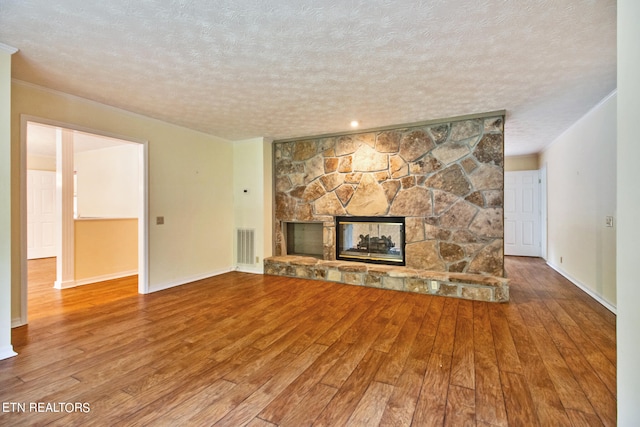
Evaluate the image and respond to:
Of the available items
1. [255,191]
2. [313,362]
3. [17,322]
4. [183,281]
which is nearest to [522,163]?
[255,191]

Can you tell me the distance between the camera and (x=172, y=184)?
417cm

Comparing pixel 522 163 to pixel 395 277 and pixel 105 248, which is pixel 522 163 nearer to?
pixel 395 277

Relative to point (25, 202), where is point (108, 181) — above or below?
above

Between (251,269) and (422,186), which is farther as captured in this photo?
(251,269)

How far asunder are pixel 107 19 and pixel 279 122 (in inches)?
91.6

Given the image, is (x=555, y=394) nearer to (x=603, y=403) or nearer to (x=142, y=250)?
(x=603, y=403)

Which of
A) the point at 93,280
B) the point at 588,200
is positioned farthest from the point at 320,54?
the point at 93,280

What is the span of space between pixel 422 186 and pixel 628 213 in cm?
279

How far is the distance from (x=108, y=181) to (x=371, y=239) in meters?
5.54

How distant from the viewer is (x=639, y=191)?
121 cm

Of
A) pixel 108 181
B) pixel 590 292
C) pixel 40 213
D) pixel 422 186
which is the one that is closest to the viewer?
pixel 590 292

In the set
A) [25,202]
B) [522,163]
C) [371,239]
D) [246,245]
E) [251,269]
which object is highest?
[522,163]

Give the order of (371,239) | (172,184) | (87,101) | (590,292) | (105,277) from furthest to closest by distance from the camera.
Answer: (371,239), (105,277), (172,184), (590,292), (87,101)

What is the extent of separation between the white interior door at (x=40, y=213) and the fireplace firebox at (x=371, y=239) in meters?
6.94
